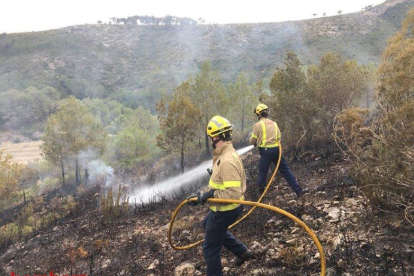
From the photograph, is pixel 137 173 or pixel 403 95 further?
pixel 137 173

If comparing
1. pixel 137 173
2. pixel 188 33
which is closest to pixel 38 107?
pixel 137 173

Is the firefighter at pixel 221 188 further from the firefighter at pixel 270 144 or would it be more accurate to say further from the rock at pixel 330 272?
the firefighter at pixel 270 144

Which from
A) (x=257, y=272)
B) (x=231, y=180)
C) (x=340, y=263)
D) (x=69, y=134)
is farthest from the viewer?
(x=69, y=134)

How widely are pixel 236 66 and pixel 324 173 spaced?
209 feet

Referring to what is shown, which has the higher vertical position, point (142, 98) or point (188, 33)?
point (188, 33)

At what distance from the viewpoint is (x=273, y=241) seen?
169 inches

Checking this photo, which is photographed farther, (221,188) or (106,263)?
(106,263)

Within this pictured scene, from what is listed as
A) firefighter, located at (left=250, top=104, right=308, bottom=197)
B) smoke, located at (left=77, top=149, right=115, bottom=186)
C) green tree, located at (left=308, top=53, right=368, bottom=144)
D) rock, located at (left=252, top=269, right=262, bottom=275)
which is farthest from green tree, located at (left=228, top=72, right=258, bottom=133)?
rock, located at (left=252, top=269, right=262, bottom=275)

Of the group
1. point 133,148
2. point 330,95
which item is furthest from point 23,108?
point 330,95

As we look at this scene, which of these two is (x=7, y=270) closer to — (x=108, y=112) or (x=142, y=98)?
(x=108, y=112)

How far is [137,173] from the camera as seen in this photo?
22.9 metres

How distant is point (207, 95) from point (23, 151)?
39493mm

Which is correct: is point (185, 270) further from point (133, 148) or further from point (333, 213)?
point (133, 148)

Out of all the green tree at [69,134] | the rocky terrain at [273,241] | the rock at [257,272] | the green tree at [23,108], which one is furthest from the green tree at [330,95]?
the green tree at [23,108]
